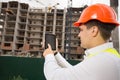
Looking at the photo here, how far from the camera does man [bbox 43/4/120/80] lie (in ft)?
3.57

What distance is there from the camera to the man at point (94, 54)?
1087 millimetres

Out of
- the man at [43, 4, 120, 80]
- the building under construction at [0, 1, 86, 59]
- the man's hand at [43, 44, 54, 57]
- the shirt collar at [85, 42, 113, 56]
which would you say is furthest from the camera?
the building under construction at [0, 1, 86, 59]

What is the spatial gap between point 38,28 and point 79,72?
46.9 metres

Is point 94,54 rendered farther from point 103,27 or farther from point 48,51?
point 48,51

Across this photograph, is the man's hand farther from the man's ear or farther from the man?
the man's ear

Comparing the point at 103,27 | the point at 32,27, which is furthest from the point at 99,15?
the point at 32,27

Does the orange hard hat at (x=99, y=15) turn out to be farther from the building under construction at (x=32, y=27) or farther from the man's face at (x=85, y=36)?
the building under construction at (x=32, y=27)

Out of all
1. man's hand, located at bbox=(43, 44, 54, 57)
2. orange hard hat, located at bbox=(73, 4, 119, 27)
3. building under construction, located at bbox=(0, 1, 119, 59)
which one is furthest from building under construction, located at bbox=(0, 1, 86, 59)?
orange hard hat, located at bbox=(73, 4, 119, 27)

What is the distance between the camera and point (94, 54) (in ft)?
3.84

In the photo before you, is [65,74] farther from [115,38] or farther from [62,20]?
[62,20]

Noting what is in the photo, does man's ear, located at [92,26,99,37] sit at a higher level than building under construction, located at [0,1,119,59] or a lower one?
lower

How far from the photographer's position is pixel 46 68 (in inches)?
47.7

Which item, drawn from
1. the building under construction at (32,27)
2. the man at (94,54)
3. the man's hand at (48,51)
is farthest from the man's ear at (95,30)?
the building under construction at (32,27)

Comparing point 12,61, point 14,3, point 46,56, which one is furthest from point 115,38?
point 14,3
